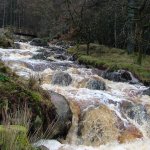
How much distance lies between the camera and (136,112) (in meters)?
13.1

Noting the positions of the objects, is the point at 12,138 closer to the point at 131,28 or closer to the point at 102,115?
the point at 102,115

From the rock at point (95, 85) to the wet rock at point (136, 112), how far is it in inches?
125

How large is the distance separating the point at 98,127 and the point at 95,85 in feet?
18.5

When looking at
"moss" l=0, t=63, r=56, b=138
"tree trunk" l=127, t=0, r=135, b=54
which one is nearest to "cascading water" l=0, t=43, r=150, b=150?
"moss" l=0, t=63, r=56, b=138

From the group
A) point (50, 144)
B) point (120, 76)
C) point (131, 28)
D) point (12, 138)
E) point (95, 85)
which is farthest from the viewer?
point (131, 28)

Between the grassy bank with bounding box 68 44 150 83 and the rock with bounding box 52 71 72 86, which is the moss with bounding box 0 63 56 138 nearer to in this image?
the rock with bounding box 52 71 72 86

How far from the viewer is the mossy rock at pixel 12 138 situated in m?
6.31

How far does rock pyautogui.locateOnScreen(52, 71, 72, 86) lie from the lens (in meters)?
16.6

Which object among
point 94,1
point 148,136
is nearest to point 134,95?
point 148,136

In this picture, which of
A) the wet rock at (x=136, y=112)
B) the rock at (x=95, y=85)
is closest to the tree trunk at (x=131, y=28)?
the rock at (x=95, y=85)

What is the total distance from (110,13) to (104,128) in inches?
889

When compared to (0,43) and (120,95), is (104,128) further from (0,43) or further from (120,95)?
(0,43)

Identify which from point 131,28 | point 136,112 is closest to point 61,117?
point 136,112

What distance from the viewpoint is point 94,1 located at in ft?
113
